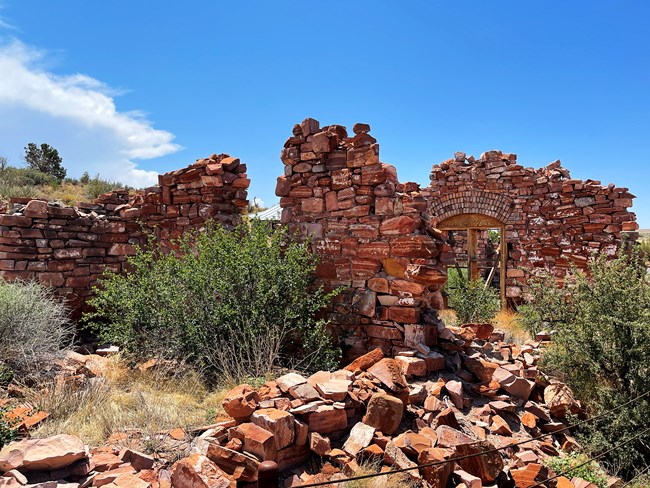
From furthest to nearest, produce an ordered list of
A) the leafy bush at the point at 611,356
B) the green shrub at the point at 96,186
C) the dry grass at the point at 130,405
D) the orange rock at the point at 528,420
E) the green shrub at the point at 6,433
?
1. the green shrub at the point at 96,186
2. the orange rock at the point at 528,420
3. the leafy bush at the point at 611,356
4. the dry grass at the point at 130,405
5. the green shrub at the point at 6,433

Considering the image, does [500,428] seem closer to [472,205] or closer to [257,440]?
[257,440]

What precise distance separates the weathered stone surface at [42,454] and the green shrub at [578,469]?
347cm

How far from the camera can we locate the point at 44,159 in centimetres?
2264

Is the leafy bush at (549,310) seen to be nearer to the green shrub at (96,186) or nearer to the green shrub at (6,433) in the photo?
the green shrub at (6,433)

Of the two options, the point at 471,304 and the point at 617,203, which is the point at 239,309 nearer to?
the point at 471,304

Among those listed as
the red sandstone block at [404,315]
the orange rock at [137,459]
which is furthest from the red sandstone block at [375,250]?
the orange rock at [137,459]

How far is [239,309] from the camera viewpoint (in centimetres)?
482

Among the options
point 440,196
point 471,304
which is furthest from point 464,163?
point 471,304

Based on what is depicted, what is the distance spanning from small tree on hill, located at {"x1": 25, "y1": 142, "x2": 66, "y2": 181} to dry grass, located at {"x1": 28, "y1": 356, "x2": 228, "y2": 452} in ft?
70.7

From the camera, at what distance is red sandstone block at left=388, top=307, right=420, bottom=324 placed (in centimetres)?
492

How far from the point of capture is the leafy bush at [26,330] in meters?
4.73

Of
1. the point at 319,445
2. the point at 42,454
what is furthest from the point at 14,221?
the point at 319,445

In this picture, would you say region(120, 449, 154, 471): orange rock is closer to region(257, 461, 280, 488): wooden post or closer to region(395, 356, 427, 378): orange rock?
region(257, 461, 280, 488): wooden post

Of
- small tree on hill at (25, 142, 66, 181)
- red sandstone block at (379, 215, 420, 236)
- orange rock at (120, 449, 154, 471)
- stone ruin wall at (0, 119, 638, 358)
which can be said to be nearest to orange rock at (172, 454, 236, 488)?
orange rock at (120, 449, 154, 471)
